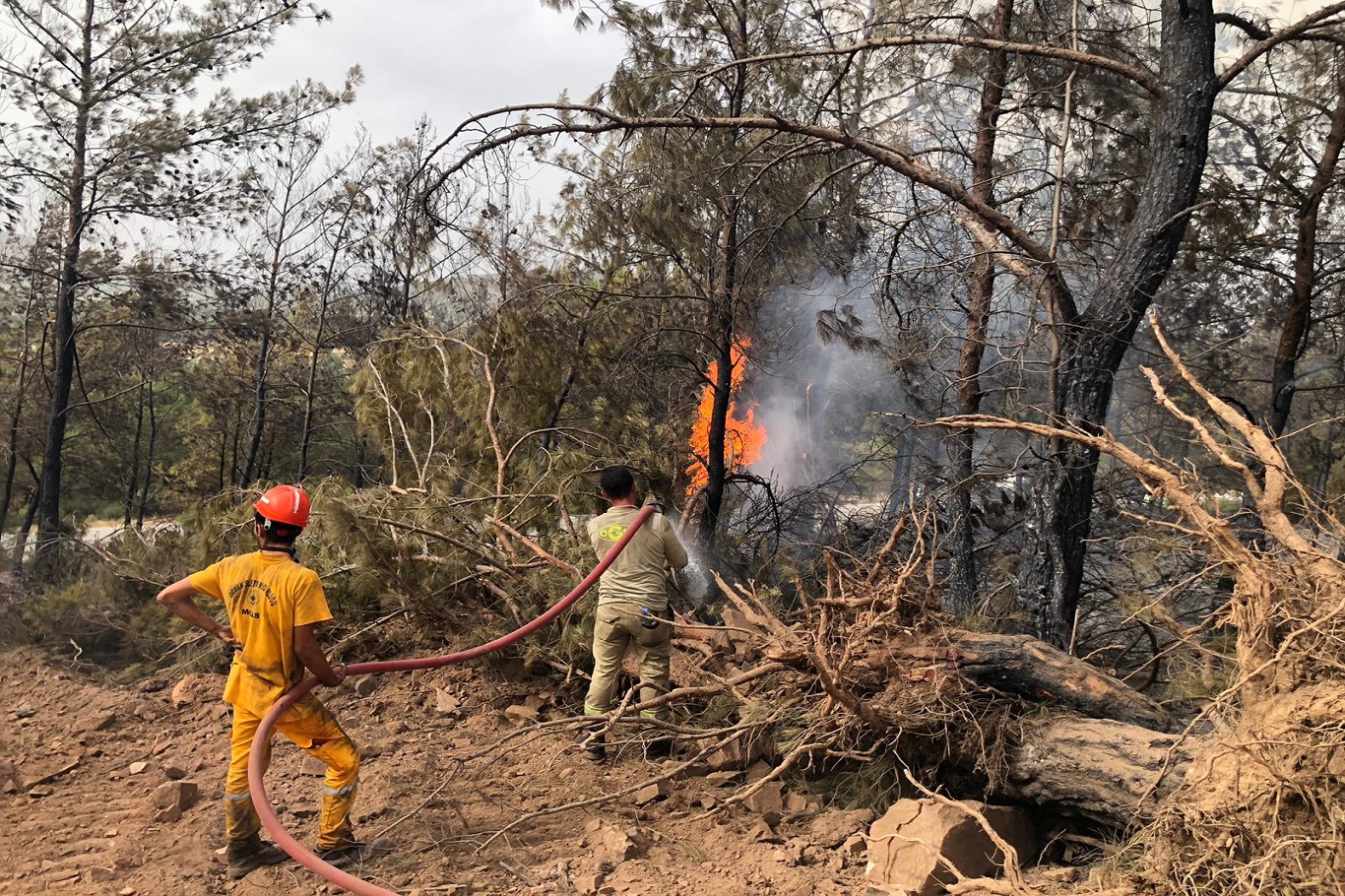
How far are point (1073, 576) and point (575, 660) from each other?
3.27 meters

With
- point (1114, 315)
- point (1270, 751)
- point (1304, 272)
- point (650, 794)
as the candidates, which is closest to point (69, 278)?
point (650, 794)

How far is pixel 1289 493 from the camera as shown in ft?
13.2

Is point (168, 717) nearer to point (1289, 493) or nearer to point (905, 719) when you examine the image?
point (905, 719)

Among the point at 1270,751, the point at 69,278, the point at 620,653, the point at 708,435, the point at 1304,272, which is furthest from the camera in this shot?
the point at 69,278

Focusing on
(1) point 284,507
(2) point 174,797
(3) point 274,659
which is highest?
(1) point 284,507

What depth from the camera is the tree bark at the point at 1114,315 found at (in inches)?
208

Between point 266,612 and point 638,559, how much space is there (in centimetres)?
188

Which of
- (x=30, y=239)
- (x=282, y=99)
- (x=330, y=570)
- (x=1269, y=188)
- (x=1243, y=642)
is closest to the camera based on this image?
(x=1243, y=642)

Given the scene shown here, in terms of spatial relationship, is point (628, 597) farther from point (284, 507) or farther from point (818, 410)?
point (818, 410)

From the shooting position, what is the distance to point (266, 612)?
11.3 ft

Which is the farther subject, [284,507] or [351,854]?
[351,854]

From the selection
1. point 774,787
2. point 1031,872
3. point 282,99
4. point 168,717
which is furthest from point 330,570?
point 282,99

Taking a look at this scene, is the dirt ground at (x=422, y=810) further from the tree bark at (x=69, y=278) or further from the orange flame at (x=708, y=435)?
the tree bark at (x=69, y=278)

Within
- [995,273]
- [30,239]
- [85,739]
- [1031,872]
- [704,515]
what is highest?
[30,239]
